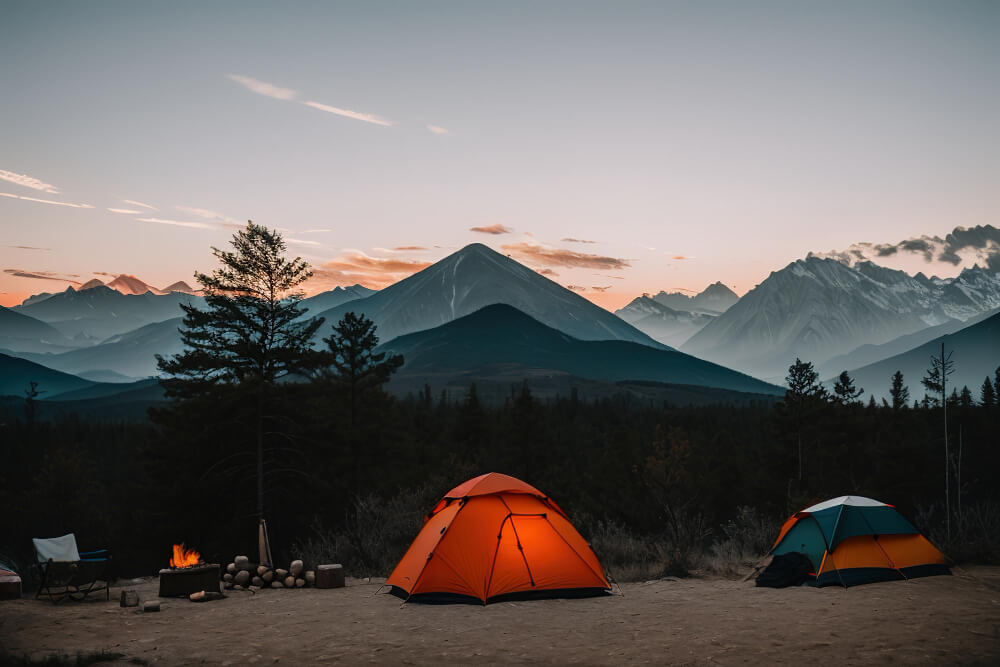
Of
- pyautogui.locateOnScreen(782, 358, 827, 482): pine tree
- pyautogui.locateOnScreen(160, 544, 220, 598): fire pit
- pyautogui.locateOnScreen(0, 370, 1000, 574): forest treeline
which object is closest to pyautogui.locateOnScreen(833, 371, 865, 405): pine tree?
pyautogui.locateOnScreen(0, 370, 1000, 574): forest treeline

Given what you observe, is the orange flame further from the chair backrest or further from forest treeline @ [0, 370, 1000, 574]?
forest treeline @ [0, 370, 1000, 574]

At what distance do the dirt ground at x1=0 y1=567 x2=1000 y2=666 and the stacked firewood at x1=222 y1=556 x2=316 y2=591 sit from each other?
143cm

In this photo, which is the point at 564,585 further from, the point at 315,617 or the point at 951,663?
the point at 951,663

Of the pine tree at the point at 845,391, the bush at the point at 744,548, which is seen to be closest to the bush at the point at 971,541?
the bush at the point at 744,548

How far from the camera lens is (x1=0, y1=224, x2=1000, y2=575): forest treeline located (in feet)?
76.9

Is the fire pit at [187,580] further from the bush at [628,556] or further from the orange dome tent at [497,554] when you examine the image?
the bush at [628,556]

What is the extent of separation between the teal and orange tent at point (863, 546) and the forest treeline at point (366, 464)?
10.4 feet

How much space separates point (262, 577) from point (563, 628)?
27.4 feet

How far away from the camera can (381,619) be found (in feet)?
38.2

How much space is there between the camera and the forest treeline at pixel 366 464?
76.9 feet

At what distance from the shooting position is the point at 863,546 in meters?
14.0

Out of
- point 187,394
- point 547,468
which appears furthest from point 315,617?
point 547,468

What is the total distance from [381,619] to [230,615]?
297 cm

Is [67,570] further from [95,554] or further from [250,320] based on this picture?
[250,320]
